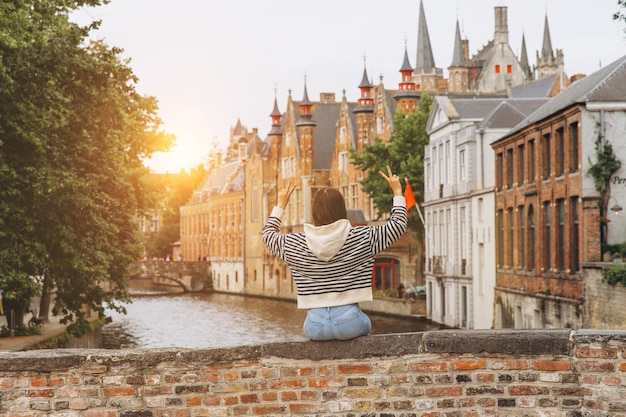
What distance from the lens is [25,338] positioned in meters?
28.0

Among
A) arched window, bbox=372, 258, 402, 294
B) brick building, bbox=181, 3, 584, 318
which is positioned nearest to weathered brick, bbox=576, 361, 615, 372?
brick building, bbox=181, 3, 584, 318

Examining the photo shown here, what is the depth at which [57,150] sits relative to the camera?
23.9 meters

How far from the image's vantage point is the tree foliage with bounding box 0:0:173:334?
22000mm

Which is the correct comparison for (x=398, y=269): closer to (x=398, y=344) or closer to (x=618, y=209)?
(x=618, y=209)

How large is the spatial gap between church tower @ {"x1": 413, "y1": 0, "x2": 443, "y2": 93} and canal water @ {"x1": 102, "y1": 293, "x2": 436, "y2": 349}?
4012 centimetres

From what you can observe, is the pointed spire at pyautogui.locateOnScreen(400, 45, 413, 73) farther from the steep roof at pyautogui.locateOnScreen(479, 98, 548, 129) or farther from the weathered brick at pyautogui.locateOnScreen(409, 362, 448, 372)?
the weathered brick at pyautogui.locateOnScreen(409, 362, 448, 372)

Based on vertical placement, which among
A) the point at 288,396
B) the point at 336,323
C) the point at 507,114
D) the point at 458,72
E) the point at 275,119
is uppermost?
the point at 458,72

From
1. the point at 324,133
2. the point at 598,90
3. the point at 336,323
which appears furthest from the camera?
the point at 324,133

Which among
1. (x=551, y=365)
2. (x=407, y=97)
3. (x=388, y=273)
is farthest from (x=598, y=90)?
(x=407, y=97)

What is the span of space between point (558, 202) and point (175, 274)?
68479 mm

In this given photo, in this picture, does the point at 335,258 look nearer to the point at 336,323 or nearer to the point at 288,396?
the point at 336,323

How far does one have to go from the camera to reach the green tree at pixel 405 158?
56.1m

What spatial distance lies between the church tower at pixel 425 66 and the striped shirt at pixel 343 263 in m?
106

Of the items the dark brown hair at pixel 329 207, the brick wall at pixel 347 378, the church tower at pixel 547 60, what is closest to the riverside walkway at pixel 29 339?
the brick wall at pixel 347 378
